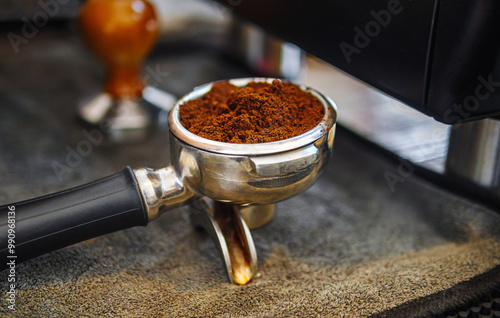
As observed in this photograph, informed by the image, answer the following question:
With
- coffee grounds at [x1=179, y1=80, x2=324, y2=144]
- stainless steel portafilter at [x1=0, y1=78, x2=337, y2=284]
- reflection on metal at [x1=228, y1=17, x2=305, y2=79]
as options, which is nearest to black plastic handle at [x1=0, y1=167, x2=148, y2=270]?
stainless steel portafilter at [x1=0, y1=78, x2=337, y2=284]

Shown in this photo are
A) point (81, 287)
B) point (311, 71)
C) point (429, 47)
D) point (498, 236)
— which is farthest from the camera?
point (311, 71)

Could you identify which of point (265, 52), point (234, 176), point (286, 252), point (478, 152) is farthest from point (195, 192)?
point (265, 52)

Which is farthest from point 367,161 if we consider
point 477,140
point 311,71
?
point 311,71

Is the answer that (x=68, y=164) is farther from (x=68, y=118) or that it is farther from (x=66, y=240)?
(x=66, y=240)

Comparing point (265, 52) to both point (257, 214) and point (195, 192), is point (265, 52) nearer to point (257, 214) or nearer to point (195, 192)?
point (257, 214)

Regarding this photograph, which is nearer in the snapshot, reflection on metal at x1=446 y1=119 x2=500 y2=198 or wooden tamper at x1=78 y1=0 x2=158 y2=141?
reflection on metal at x1=446 y1=119 x2=500 y2=198

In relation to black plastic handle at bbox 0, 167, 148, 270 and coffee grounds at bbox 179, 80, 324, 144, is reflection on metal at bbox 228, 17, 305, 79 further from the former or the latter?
black plastic handle at bbox 0, 167, 148, 270
